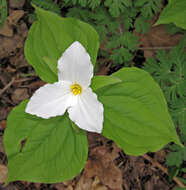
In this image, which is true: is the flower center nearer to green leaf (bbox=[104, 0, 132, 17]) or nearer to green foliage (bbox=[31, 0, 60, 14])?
green leaf (bbox=[104, 0, 132, 17])

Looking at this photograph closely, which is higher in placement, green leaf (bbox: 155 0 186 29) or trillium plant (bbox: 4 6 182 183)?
green leaf (bbox: 155 0 186 29)

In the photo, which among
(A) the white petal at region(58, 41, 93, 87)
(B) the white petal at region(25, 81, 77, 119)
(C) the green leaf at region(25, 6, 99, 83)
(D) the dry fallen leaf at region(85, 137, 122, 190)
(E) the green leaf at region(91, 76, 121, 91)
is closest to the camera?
(A) the white petal at region(58, 41, 93, 87)

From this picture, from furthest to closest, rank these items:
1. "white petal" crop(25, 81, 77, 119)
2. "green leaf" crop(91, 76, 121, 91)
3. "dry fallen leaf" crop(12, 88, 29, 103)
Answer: "dry fallen leaf" crop(12, 88, 29, 103) → "green leaf" crop(91, 76, 121, 91) → "white petal" crop(25, 81, 77, 119)

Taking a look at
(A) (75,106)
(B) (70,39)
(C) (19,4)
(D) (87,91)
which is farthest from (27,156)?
(C) (19,4)

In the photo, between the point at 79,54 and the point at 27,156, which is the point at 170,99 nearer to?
the point at 79,54

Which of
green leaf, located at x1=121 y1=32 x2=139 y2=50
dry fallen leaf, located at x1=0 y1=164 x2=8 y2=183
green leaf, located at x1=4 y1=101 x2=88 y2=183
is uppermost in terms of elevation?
green leaf, located at x1=121 y1=32 x2=139 y2=50

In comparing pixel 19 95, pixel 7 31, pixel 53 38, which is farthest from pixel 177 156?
pixel 7 31

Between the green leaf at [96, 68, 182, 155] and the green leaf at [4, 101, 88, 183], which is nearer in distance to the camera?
the green leaf at [96, 68, 182, 155]

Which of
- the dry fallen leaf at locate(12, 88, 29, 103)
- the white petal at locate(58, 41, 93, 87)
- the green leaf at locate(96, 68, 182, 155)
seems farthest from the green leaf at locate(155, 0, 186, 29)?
the dry fallen leaf at locate(12, 88, 29, 103)
